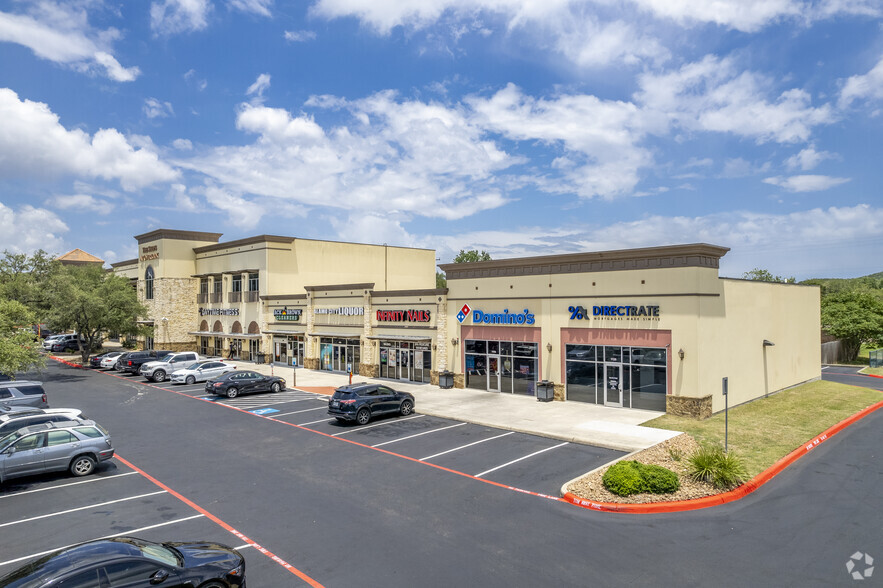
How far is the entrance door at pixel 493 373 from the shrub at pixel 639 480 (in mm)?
15932

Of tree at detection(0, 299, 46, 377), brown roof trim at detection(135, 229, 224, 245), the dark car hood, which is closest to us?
the dark car hood

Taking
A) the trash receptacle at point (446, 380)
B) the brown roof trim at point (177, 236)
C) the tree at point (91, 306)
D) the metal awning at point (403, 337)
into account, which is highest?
the brown roof trim at point (177, 236)

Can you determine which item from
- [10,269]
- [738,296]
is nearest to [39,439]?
[738,296]

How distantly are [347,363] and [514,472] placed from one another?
2460cm

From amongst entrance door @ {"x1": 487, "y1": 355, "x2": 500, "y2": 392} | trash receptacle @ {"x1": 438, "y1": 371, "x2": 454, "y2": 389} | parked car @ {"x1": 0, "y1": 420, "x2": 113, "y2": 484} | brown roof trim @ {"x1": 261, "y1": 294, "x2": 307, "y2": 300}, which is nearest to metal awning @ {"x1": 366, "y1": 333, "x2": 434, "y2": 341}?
trash receptacle @ {"x1": 438, "y1": 371, "x2": 454, "y2": 389}

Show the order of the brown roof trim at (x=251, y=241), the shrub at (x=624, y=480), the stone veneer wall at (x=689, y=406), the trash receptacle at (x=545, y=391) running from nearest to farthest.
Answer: the shrub at (x=624, y=480), the stone veneer wall at (x=689, y=406), the trash receptacle at (x=545, y=391), the brown roof trim at (x=251, y=241)

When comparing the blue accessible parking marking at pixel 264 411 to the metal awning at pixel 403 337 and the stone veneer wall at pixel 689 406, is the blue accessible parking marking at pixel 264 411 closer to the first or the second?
the metal awning at pixel 403 337

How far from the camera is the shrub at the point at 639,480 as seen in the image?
1362 cm

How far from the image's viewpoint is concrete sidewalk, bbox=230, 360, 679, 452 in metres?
19.7

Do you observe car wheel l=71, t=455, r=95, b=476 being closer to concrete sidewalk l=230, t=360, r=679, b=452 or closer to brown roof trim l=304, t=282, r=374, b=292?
concrete sidewalk l=230, t=360, r=679, b=452

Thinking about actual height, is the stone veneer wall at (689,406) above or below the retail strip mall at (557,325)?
below

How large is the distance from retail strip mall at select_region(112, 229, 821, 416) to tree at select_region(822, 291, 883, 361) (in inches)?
683

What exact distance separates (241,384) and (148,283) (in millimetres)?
33498

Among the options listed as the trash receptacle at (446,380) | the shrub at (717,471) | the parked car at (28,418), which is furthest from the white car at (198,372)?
the shrub at (717,471)
